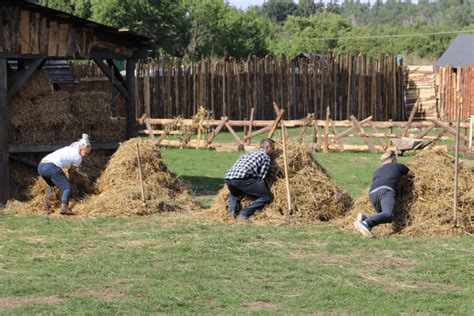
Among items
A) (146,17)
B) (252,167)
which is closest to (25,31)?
(252,167)

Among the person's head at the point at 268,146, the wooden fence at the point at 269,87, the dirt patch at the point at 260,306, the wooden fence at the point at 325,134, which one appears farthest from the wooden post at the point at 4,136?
the wooden fence at the point at 269,87

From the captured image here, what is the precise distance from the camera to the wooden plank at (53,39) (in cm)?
1803

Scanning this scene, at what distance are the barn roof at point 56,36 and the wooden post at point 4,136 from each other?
37 cm

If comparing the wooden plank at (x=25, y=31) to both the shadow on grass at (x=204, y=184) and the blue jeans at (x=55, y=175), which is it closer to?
the blue jeans at (x=55, y=175)

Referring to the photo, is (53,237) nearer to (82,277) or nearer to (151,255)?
(151,255)

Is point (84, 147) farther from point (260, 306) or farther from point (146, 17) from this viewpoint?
point (146, 17)

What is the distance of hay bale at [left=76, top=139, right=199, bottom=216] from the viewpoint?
16203 mm

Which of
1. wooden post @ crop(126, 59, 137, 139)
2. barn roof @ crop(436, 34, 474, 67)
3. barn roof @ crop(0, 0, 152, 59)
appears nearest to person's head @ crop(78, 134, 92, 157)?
barn roof @ crop(0, 0, 152, 59)

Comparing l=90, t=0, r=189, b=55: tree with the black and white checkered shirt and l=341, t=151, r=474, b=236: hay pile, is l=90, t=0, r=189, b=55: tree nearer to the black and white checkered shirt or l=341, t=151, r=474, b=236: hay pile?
the black and white checkered shirt

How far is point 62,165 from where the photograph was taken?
53.4 ft

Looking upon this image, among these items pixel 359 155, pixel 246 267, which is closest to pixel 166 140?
pixel 359 155

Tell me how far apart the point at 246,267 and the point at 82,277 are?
6.16ft

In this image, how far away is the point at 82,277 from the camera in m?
11.1

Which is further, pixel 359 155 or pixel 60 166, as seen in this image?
pixel 359 155
